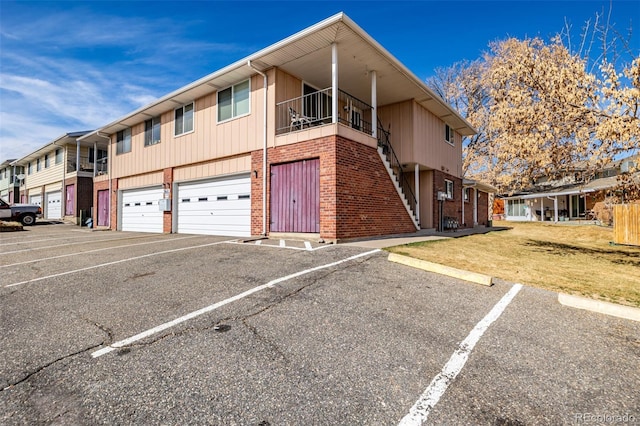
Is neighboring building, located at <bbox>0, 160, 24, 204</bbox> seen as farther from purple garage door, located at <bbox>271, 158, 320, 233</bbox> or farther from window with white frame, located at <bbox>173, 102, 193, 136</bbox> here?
purple garage door, located at <bbox>271, 158, 320, 233</bbox>

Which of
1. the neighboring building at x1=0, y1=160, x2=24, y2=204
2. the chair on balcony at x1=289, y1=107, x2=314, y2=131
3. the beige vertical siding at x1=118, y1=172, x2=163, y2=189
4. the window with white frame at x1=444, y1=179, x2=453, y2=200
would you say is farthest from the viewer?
the neighboring building at x1=0, y1=160, x2=24, y2=204

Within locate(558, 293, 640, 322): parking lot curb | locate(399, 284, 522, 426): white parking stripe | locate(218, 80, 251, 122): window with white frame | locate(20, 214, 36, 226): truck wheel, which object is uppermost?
locate(218, 80, 251, 122): window with white frame

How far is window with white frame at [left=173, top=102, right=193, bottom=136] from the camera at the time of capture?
13328 mm

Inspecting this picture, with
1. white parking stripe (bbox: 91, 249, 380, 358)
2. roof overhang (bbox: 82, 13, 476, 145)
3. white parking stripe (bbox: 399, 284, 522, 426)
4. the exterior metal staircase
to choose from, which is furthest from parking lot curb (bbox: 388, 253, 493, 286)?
the exterior metal staircase

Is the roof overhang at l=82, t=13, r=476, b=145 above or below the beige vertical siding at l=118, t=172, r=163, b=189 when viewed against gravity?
above

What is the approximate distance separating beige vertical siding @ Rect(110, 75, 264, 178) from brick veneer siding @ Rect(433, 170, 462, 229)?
833 cm

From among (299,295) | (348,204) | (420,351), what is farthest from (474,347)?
(348,204)

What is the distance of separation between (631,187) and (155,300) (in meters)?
11.5

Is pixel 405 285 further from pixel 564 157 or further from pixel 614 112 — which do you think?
pixel 564 157

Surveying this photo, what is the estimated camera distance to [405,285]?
4789 millimetres

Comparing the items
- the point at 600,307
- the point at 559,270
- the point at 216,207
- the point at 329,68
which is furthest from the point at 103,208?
the point at 600,307

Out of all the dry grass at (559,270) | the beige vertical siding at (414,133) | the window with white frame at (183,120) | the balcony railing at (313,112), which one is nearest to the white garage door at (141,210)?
the window with white frame at (183,120)

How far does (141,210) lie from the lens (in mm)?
15875

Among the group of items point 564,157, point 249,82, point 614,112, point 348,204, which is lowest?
point 348,204
